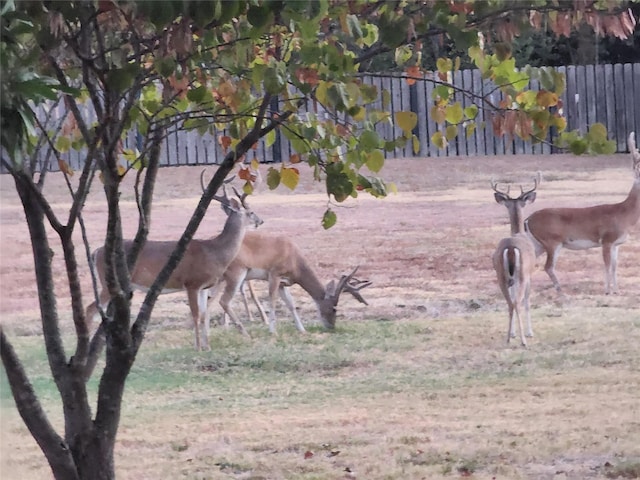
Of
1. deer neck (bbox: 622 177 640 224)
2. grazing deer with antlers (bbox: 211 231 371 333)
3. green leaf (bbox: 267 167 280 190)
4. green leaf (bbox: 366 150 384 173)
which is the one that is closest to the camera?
green leaf (bbox: 366 150 384 173)

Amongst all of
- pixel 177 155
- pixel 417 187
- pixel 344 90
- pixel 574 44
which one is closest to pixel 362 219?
pixel 417 187

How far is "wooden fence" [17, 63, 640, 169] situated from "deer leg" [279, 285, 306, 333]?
726 millimetres

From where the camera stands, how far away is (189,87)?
2244 mm

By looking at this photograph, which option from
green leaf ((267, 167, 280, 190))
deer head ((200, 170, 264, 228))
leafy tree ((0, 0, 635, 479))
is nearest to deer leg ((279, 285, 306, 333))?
deer head ((200, 170, 264, 228))

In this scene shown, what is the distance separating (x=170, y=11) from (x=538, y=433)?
2.23 meters

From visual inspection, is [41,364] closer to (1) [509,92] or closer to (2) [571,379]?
(2) [571,379]

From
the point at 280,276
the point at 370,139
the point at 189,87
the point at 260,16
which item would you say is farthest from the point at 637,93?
the point at 260,16

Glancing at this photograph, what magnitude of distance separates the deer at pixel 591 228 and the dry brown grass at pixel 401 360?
0.04m

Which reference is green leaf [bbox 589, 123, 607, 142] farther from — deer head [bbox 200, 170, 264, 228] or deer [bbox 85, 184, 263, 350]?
deer head [bbox 200, 170, 264, 228]

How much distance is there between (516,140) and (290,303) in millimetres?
1118

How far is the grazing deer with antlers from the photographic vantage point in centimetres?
416

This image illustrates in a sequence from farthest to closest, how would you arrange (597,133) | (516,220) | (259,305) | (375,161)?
(259,305)
(516,220)
(375,161)
(597,133)

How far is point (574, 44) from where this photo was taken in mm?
3662

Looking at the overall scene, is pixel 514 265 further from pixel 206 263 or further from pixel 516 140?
pixel 206 263
